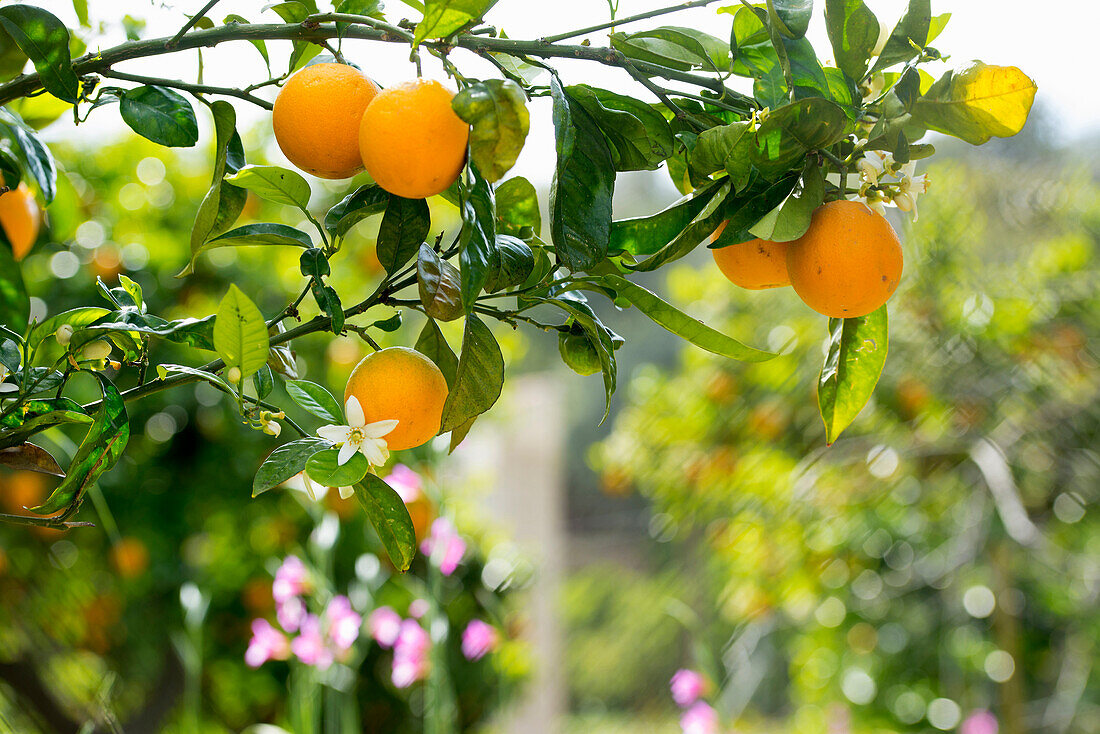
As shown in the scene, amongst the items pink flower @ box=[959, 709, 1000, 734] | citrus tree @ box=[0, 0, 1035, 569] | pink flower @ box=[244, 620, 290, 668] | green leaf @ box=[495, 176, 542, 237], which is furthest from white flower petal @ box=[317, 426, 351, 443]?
pink flower @ box=[959, 709, 1000, 734]

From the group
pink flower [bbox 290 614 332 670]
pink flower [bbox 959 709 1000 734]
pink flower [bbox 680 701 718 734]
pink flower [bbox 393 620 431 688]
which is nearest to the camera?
pink flower [bbox 290 614 332 670]

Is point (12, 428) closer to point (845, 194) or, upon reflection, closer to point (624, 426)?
point (845, 194)

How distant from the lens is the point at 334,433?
245 mm

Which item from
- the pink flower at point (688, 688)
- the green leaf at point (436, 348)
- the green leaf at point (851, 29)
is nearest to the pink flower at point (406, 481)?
the pink flower at point (688, 688)

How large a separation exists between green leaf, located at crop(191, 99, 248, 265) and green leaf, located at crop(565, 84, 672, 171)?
12 centimetres

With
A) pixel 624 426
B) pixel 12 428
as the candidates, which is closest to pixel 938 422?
pixel 624 426

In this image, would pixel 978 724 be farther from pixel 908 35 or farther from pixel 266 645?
pixel 908 35

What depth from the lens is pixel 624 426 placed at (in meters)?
1.80

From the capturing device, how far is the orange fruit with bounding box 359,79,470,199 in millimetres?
229

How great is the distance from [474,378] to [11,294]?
0.22m

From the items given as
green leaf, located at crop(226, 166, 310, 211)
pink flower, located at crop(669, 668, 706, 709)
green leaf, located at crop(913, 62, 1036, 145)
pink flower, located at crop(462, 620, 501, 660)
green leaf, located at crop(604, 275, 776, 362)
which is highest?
green leaf, located at crop(913, 62, 1036, 145)

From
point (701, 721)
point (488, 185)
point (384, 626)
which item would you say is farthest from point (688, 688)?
point (488, 185)

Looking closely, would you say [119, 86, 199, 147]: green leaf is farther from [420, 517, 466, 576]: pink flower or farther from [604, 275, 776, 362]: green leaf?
[420, 517, 466, 576]: pink flower

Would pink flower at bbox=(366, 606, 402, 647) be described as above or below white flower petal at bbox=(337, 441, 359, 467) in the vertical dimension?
below
